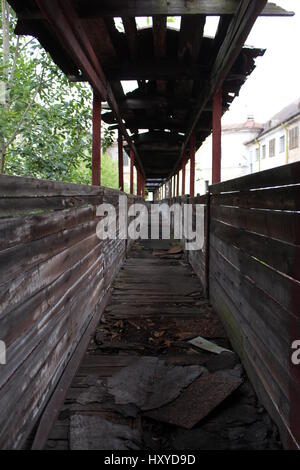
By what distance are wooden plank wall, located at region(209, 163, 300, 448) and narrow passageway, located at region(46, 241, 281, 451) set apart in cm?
19

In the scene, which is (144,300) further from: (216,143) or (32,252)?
(32,252)

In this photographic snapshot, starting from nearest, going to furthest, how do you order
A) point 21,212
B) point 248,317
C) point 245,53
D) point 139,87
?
point 21,212 < point 248,317 < point 245,53 < point 139,87

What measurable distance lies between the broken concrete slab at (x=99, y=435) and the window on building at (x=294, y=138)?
104ft

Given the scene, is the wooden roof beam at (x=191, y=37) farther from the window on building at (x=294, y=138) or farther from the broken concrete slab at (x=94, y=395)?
the window on building at (x=294, y=138)

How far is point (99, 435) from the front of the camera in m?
2.21

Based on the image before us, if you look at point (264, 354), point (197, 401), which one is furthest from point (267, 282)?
point (197, 401)

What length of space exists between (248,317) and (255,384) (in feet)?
1.61

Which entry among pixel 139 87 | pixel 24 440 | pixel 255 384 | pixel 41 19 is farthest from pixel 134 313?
pixel 139 87

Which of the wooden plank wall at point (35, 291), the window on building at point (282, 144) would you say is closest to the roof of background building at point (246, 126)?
the window on building at point (282, 144)

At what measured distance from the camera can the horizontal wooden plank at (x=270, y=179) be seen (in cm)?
194

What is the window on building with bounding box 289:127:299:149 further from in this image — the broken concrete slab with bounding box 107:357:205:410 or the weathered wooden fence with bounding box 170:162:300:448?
the broken concrete slab with bounding box 107:357:205:410

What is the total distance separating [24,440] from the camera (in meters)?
1.95

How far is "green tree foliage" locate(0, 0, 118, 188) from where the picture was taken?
8.77 m

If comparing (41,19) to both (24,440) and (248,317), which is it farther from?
(24,440)
